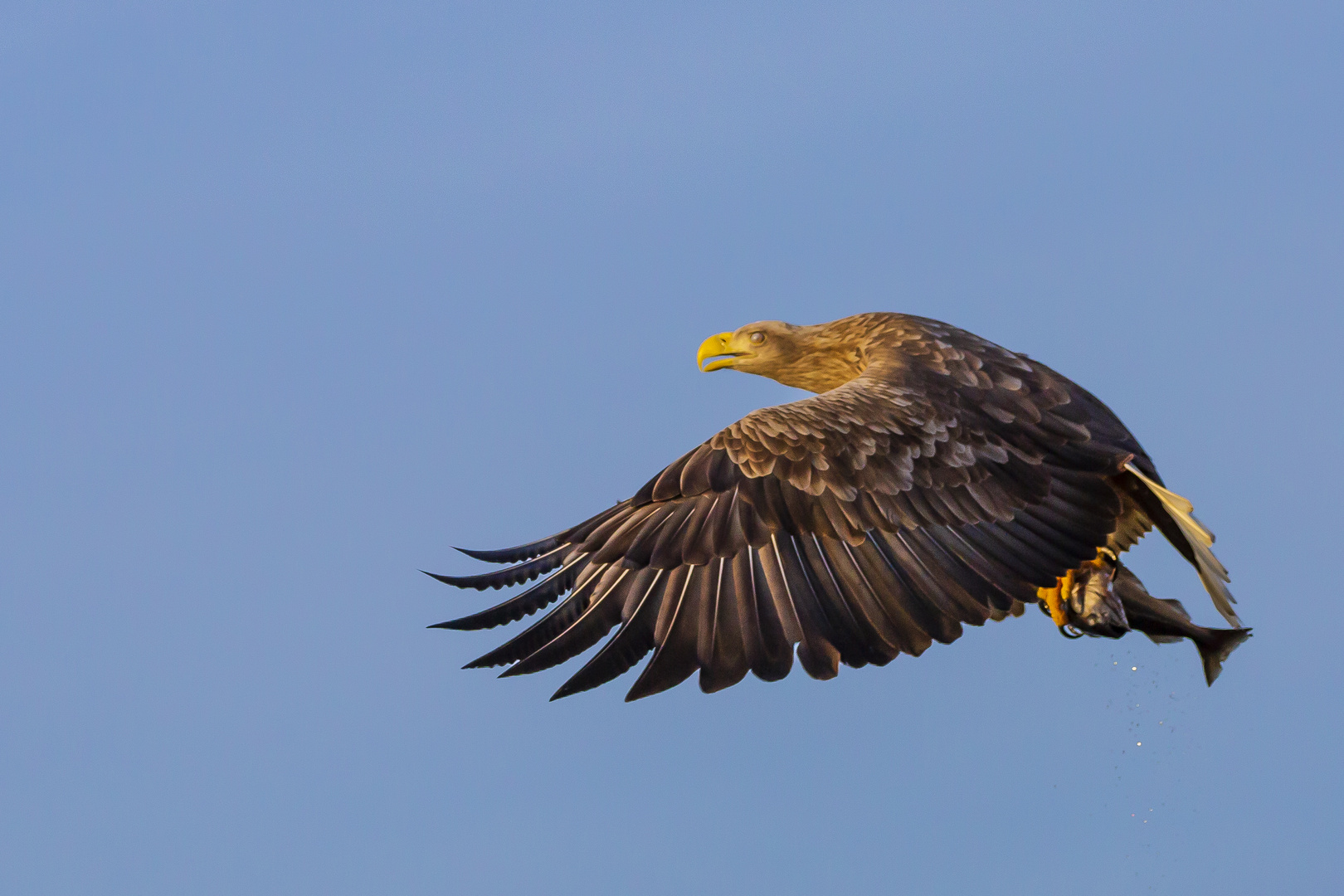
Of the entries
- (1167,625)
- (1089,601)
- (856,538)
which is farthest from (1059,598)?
(856,538)

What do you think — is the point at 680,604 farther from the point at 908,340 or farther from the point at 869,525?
the point at 908,340

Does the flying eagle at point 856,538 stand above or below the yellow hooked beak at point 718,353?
below

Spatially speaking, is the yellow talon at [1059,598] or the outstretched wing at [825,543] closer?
the outstretched wing at [825,543]

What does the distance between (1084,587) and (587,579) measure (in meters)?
2.41

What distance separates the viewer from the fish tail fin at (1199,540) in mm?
6461

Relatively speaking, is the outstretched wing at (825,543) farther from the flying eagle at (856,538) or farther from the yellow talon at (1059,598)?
the yellow talon at (1059,598)

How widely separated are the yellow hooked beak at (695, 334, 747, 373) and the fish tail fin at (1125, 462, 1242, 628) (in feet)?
8.76

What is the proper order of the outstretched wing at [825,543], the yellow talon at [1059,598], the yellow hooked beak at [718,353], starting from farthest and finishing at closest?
1. the yellow hooked beak at [718,353]
2. the yellow talon at [1059,598]
3. the outstretched wing at [825,543]

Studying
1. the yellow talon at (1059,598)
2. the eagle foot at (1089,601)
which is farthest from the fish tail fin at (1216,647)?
the yellow talon at (1059,598)

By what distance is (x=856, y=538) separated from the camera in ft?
19.4

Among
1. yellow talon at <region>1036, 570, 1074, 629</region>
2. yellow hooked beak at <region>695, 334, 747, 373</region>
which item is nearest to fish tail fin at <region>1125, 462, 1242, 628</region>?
yellow talon at <region>1036, 570, 1074, 629</region>

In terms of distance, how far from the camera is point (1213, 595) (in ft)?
21.9

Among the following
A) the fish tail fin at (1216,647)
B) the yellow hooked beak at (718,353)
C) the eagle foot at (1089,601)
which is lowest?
the fish tail fin at (1216,647)

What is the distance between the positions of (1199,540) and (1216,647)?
797 mm
